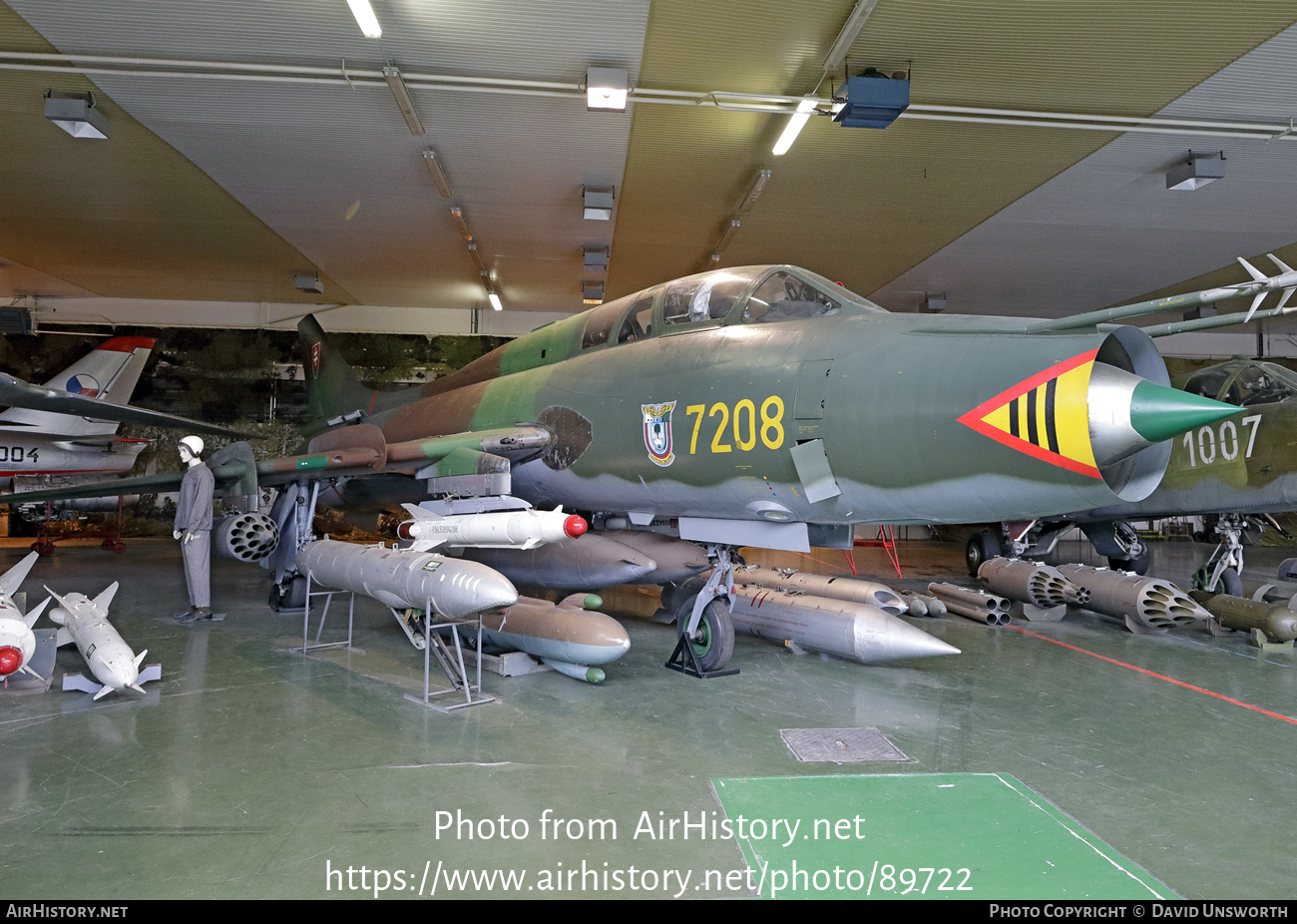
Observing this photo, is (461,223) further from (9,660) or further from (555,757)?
(555,757)

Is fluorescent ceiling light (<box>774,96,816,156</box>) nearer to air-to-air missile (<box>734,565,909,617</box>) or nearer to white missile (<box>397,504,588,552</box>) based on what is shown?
air-to-air missile (<box>734,565,909,617</box>)

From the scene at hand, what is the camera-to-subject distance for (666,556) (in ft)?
27.1

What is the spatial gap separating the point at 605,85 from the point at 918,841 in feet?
26.4

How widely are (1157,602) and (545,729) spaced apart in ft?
25.0

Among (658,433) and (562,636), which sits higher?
(658,433)

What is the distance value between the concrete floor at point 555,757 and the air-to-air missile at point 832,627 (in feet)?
0.66

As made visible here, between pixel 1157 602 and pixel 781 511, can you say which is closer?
pixel 781 511

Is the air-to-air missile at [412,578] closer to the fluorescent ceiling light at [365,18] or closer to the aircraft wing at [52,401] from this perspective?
the aircraft wing at [52,401]

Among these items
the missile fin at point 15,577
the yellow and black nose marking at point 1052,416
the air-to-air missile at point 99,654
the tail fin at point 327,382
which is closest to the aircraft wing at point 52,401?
the tail fin at point 327,382

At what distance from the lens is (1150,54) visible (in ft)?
26.7

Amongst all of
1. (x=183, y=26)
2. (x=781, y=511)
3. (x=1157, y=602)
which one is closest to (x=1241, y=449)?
(x=1157, y=602)

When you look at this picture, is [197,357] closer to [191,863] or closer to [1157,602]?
[191,863]

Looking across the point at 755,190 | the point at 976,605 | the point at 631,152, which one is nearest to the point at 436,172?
the point at 631,152

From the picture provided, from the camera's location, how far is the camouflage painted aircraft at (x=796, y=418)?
4227 mm
